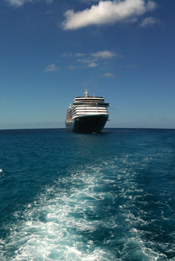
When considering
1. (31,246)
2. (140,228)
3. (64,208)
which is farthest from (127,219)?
(31,246)

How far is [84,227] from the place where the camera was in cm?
1087

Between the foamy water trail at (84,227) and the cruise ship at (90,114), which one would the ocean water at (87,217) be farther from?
the cruise ship at (90,114)

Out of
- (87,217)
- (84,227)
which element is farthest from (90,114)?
(84,227)

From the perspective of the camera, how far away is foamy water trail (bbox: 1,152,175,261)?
859 cm

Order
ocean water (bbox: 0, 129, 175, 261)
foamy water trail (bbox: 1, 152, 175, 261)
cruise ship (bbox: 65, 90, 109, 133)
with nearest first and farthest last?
foamy water trail (bbox: 1, 152, 175, 261), ocean water (bbox: 0, 129, 175, 261), cruise ship (bbox: 65, 90, 109, 133)

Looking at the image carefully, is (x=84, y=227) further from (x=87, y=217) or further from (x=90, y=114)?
(x=90, y=114)

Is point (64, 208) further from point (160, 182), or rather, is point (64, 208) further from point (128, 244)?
point (160, 182)

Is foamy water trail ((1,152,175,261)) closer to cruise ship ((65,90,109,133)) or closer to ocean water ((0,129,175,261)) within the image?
ocean water ((0,129,175,261))

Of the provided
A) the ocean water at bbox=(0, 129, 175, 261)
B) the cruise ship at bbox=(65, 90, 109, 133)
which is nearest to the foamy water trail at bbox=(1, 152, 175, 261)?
the ocean water at bbox=(0, 129, 175, 261)

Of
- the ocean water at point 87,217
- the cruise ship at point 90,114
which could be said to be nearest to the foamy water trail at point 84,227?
the ocean water at point 87,217

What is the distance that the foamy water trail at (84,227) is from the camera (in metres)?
8.59

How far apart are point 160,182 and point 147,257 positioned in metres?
12.5

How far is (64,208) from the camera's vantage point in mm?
13570

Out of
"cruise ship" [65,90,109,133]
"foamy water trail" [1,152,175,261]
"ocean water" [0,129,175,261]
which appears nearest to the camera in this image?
"foamy water trail" [1,152,175,261]
